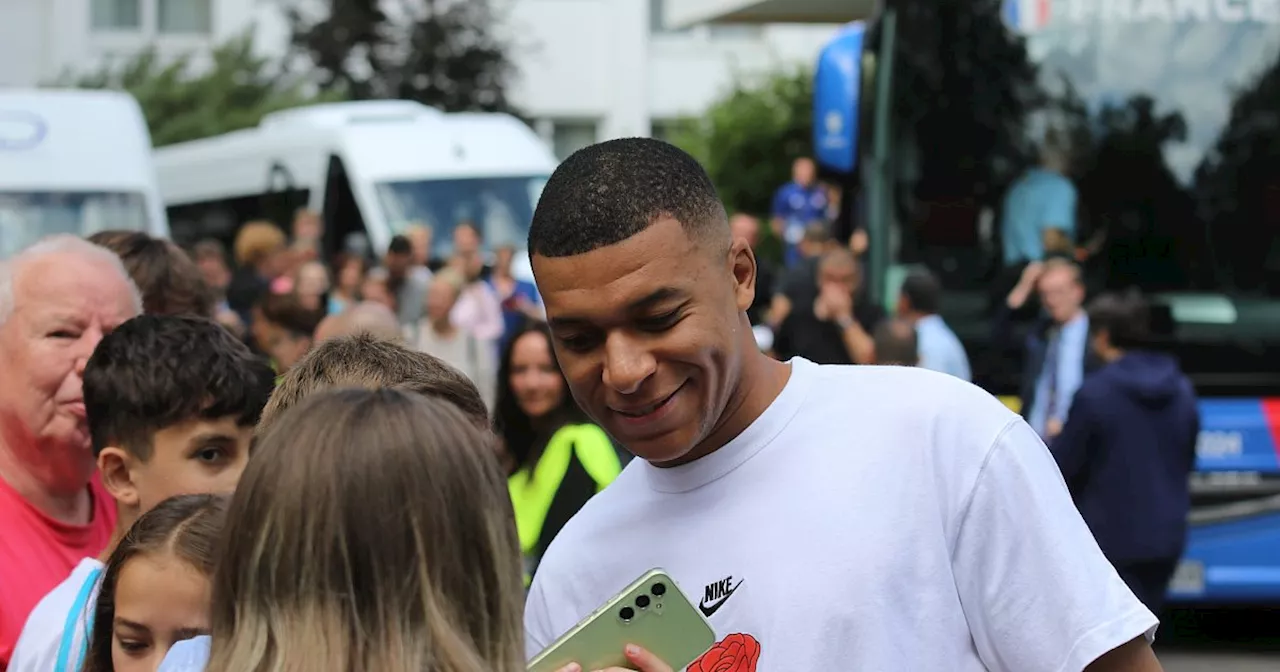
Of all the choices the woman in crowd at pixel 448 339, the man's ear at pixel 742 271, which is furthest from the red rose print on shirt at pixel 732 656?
the woman in crowd at pixel 448 339

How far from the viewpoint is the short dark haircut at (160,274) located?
17.7ft

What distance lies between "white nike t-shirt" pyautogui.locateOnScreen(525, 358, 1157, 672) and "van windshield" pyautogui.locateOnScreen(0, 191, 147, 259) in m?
11.8

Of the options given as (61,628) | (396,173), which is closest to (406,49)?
(396,173)

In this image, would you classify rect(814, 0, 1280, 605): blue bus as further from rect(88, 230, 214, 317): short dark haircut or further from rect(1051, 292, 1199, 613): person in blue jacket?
rect(88, 230, 214, 317): short dark haircut

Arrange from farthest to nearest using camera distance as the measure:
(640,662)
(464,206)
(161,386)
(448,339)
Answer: (464,206)
(448,339)
(161,386)
(640,662)

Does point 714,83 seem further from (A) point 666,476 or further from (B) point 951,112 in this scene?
(A) point 666,476

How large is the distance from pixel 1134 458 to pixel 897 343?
1.50 meters

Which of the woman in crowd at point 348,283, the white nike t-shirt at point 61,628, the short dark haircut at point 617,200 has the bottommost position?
the woman in crowd at point 348,283

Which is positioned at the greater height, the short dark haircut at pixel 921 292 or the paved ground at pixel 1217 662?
the short dark haircut at pixel 921 292

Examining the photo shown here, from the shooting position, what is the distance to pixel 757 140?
1221 inches

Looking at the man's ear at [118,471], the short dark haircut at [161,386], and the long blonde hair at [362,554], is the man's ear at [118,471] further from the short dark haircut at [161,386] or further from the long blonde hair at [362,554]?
the long blonde hair at [362,554]

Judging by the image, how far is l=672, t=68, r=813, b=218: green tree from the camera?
30.7 m

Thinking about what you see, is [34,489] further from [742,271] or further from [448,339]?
[448,339]

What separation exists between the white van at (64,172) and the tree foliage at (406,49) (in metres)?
16.9
